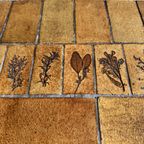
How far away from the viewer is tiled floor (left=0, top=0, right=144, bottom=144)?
4.89ft

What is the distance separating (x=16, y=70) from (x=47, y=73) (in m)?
0.20

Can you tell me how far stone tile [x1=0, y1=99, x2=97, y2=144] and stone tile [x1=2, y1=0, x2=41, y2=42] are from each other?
59 centimetres

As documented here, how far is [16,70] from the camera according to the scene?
1809mm

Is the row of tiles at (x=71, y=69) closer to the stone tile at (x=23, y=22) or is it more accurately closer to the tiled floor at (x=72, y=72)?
the tiled floor at (x=72, y=72)

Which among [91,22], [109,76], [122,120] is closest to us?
[122,120]

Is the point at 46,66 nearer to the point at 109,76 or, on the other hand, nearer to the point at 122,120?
the point at 109,76

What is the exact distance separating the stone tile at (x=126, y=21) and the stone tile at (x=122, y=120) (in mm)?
579

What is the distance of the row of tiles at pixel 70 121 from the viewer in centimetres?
145

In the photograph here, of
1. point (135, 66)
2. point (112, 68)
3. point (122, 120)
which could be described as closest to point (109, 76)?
point (112, 68)

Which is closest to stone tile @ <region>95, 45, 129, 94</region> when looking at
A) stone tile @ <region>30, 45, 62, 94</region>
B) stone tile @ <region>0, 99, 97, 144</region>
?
stone tile @ <region>0, 99, 97, 144</region>

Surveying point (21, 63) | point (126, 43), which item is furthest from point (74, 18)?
point (21, 63)

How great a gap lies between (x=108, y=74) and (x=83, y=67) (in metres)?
0.17

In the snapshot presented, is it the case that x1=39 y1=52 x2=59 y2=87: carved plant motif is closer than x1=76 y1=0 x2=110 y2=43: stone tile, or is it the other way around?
x1=39 y1=52 x2=59 y2=87: carved plant motif

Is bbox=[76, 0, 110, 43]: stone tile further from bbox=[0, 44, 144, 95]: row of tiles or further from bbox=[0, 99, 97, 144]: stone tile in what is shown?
bbox=[0, 99, 97, 144]: stone tile
